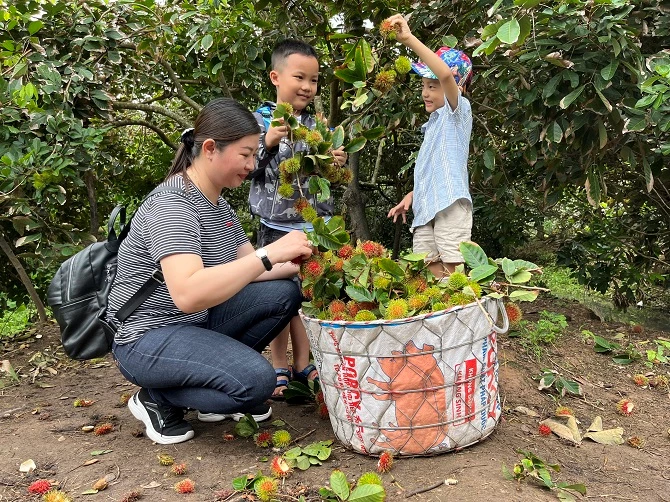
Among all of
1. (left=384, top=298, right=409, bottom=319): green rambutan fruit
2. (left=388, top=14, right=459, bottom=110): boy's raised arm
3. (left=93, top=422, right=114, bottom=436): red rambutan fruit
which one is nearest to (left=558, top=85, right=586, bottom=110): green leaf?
(left=388, top=14, right=459, bottom=110): boy's raised arm

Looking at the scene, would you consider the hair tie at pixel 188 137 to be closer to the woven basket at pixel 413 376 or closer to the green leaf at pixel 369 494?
the woven basket at pixel 413 376

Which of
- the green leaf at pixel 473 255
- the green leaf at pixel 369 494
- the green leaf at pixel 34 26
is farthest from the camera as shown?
the green leaf at pixel 34 26

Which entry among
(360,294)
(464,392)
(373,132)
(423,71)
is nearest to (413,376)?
(464,392)

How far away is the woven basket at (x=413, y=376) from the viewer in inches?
67.7

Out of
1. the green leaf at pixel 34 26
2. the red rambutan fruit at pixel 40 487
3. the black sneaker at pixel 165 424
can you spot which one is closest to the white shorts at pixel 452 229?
the black sneaker at pixel 165 424

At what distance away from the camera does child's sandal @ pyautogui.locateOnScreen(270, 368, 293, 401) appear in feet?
8.13

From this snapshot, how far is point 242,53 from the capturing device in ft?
11.0

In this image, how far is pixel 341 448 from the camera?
1.98 m

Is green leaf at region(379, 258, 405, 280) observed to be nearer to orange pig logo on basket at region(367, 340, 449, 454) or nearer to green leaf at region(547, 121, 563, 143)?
orange pig logo on basket at region(367, 340, 449, 454)

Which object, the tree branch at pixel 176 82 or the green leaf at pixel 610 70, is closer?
the green leaf at pixel 610 70

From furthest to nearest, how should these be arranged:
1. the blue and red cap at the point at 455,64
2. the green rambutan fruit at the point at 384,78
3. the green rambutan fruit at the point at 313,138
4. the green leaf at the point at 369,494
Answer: the blue and red cap at the point at 455,64
the green rambutan fruit at the point at 384,78
the green rambutan fruit at the point at 313,138
the green leaf at the point at 369,494

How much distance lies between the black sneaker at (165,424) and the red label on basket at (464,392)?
0.95 m

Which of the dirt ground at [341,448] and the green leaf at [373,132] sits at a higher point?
the green leaf at [373,132]

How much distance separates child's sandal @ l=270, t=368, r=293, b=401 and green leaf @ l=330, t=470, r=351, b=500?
845 mm
